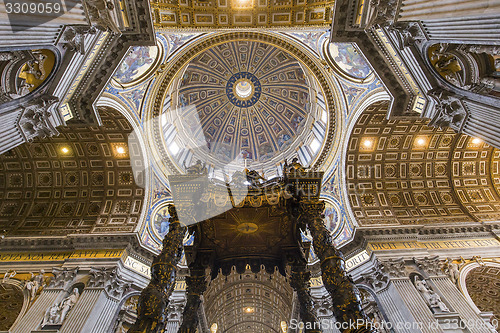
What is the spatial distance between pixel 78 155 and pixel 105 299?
7.75 meters

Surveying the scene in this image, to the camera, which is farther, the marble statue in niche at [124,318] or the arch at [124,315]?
the marble statue in niche at [124,318]

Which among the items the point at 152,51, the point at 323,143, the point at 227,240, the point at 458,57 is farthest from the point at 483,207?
the point at 152,51

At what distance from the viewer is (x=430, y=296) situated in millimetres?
9805

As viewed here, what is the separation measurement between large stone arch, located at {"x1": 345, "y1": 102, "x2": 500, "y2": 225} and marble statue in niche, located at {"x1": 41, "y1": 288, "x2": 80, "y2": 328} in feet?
42.8

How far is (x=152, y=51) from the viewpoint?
1409 centimetres

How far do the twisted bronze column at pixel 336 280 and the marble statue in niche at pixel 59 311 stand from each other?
929 cm

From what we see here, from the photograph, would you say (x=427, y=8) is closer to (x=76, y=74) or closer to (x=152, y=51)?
(x=76, y=74)

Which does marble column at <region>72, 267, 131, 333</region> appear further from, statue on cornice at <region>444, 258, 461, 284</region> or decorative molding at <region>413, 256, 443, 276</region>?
statue on cornice at <region>444, 258, 461, 284</region>

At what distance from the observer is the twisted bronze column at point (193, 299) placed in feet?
24.4

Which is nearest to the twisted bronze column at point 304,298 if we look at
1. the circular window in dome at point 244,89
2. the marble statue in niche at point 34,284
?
the marble statue in niche at point 34,284

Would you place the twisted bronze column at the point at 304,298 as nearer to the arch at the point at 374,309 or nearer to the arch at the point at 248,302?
the arch at the point at 374,309

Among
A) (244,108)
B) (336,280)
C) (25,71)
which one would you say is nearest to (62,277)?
(25,71)

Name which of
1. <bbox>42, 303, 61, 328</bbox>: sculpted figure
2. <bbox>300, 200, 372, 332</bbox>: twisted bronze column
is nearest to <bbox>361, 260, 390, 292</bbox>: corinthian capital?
<bbox>300, 200, 372, 332</bbox>: twisted bronze column

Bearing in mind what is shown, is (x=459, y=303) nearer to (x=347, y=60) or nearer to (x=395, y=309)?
(x=395, y=309)
